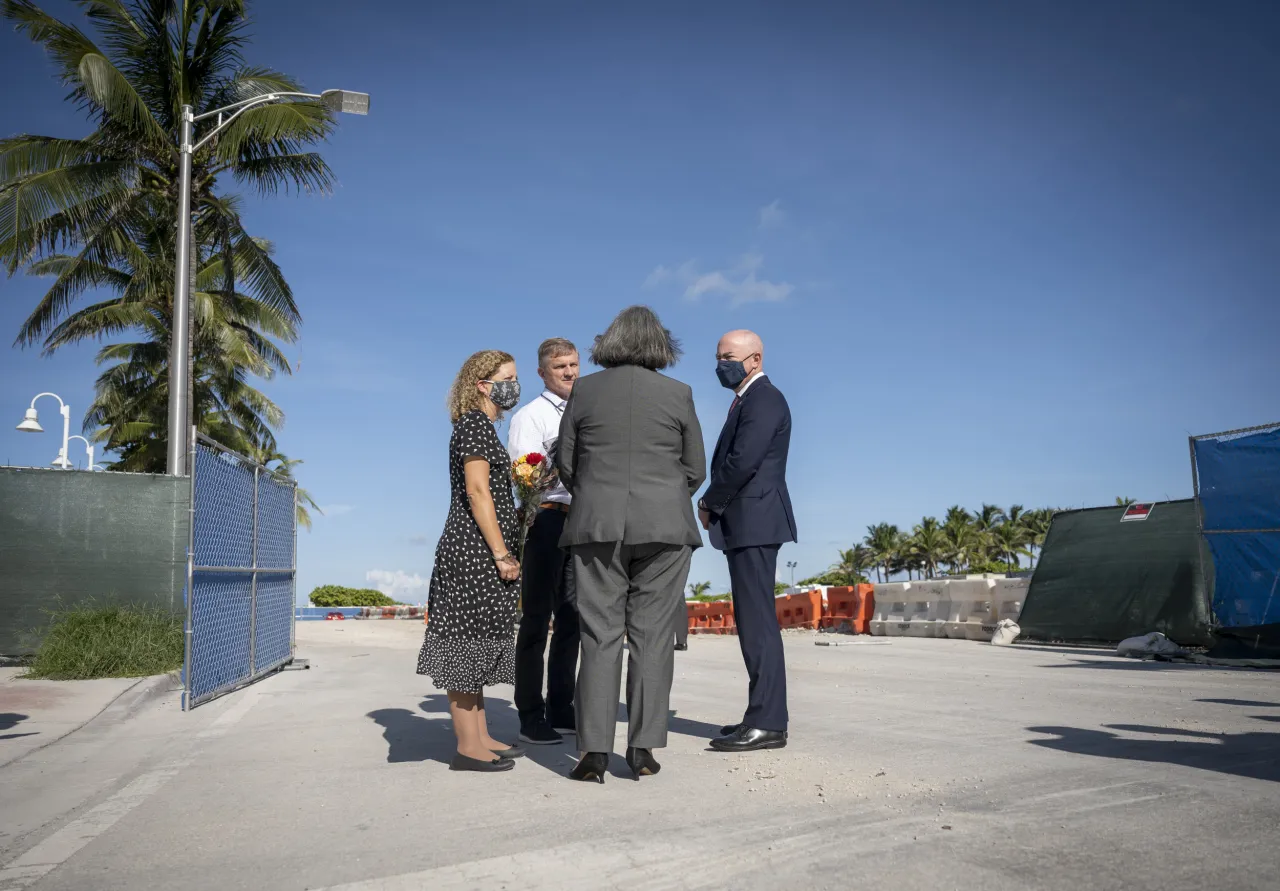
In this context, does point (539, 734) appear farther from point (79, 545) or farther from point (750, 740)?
point (79, 545)

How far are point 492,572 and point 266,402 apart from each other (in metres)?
33.1

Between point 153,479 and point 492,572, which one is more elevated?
point 153,479

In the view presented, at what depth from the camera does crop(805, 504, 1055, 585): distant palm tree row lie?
140875 millimetres

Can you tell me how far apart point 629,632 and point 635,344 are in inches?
50.9

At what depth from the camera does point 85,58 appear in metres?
15.1

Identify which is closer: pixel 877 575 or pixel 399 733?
pixel 399 733

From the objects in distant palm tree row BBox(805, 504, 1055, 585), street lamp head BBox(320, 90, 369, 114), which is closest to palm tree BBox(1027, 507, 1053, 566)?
distant palm tree row BBox(805, 504, 1055, 585)

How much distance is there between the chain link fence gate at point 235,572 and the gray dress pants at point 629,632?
4226 millimetres

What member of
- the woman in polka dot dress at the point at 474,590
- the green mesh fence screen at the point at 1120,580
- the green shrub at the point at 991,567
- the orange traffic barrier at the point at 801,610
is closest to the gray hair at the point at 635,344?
the woman in polka dot dress at the point at 474,590

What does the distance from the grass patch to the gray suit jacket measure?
6524mm

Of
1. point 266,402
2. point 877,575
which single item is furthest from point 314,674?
point 877,575

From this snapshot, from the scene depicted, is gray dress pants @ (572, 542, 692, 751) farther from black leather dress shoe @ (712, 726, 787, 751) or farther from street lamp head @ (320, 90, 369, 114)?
street lamp head @ (320, 90, 369, 114)

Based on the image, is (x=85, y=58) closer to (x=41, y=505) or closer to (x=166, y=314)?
(x=41, y=505)

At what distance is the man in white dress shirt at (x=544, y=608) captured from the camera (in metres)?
5.33
